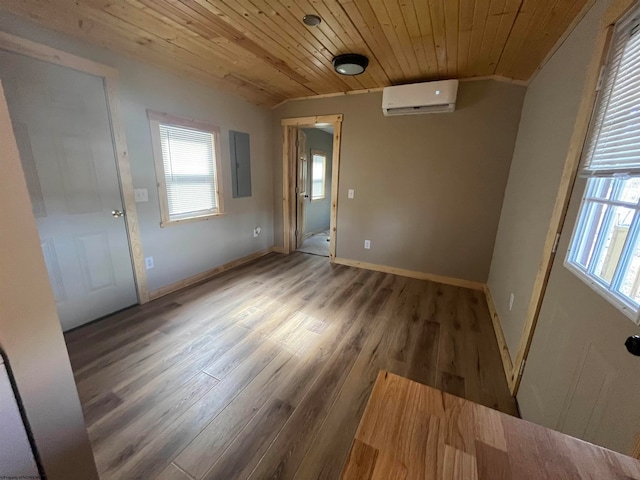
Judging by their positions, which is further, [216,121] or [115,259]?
[216,121]

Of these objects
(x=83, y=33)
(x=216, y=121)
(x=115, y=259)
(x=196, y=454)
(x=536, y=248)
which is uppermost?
(x=83, y=33)

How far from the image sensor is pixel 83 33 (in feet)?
6.34

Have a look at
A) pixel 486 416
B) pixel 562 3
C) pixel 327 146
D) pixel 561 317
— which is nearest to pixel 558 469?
pixel 486 416

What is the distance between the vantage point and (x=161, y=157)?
266 centimetres

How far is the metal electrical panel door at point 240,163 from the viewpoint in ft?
11.4

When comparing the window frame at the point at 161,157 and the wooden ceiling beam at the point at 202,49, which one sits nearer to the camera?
the wooden ceiling beam at the point at 202,49

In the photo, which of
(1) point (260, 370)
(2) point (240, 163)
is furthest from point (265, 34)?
(1) point (260, 370)

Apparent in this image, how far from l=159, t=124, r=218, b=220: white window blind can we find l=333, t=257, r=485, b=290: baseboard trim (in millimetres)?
2115

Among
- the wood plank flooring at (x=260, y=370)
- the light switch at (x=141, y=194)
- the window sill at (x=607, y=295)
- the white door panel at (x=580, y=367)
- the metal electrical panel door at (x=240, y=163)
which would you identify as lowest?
the wood plank flooring at (x=260, y=370)

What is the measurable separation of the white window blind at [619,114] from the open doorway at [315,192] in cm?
351

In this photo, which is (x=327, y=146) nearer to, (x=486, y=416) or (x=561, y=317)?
(x=561, y=317)

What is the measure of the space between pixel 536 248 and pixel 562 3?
1.46 m

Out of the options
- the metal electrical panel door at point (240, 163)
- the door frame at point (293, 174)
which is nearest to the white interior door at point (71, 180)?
the metal electrical panel door at point (240, 163)

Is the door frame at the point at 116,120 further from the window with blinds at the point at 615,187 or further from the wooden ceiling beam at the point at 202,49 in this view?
the window with blinds at the point at 615,187
